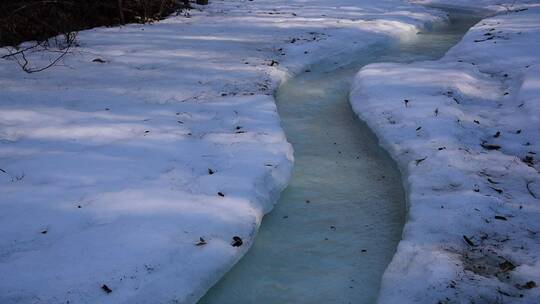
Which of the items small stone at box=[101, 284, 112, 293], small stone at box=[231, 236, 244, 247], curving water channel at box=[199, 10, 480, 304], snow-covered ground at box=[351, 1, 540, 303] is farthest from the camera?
small stone at box=[231, 236, 244, 247]

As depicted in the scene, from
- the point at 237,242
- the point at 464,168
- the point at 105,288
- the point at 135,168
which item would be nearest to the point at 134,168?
the point at 135,168

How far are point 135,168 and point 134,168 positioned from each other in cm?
1

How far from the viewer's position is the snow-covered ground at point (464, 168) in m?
3.56

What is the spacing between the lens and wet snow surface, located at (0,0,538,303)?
11.8 feet

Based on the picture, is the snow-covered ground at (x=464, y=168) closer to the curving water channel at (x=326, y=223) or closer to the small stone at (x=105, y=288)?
the curving water channel at (x=326, y=223)

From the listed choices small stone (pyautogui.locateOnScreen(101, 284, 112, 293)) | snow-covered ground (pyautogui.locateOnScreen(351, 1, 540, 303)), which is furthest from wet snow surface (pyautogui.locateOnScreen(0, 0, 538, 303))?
snow-covered ground (pyautogui.locateOnScreen(351, 1, 540, 303))

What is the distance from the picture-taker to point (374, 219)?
15.8ft

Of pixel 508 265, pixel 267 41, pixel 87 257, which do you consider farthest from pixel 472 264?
pixel 267 41

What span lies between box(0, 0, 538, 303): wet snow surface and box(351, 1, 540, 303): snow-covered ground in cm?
20

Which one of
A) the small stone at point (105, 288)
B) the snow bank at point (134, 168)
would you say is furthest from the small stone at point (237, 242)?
the small stone at point (105, 288)

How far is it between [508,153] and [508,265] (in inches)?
98.1

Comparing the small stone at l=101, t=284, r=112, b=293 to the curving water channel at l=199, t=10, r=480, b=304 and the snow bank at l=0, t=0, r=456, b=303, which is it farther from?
the curving water channel at l=199, t=10, r=480, b=304

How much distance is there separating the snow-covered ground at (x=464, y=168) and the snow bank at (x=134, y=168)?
1.60 m

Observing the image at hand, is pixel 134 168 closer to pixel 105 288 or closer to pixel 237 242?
pixel 237 242
